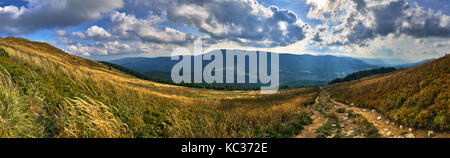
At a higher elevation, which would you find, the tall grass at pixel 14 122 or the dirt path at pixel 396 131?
the tall grass at pixel 14 122

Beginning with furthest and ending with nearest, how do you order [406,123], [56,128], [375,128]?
[375,128] < [406,123] < [56,128]

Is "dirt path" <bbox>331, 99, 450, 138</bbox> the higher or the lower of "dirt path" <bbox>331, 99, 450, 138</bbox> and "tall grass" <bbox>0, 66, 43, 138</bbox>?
the lower

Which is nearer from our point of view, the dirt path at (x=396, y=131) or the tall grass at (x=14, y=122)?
the tall grass at (x=14, y=122)

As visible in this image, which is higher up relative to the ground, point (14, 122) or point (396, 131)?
point (14, 122)

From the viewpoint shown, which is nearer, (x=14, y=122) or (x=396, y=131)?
(x=14, y=122)

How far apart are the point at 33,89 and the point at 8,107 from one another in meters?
2.11

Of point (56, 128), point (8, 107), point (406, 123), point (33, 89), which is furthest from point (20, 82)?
point (406, 123)

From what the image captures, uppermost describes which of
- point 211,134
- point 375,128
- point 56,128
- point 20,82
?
point 20,82

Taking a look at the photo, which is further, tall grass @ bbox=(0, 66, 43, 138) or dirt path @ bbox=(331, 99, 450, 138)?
dirt path @ bbox=(331, 99, 450, 138)

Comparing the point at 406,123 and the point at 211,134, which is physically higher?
the point at 211,134

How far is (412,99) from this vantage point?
9695mm
